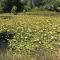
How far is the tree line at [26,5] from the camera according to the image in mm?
32531

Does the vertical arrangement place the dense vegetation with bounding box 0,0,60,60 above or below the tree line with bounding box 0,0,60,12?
above

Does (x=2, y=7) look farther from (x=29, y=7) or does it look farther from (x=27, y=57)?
(x=27, y=57)

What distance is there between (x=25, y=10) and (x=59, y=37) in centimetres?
2145

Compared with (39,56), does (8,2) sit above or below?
below

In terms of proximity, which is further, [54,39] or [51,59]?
[54,39]

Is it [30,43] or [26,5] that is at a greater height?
[30,43]

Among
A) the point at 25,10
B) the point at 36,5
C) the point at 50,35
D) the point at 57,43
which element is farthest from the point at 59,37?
the point at 36,5

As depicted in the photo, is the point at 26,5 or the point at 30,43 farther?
the point at 26,5

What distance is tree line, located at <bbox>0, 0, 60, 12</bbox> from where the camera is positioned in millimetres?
32531

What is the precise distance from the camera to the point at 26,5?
1396 inches

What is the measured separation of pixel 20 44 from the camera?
32.8 ft

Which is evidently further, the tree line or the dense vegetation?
the tree line

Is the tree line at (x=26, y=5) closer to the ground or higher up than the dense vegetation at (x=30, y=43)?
closer to the ground

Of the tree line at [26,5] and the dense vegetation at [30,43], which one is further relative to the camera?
the tree line at [26,5]
